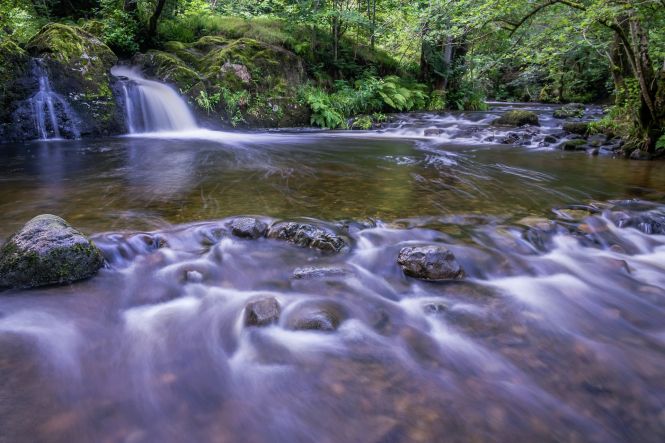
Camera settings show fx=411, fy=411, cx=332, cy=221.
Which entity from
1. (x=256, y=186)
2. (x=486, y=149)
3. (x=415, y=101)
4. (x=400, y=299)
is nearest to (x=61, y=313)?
(x=400, y=299)

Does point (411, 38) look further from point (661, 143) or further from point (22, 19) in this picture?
point (22, 19)

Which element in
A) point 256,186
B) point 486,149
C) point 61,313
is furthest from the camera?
point 486,149

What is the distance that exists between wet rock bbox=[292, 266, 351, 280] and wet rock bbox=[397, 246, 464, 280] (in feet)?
1.67

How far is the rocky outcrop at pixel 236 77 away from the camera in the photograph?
12.1 meters

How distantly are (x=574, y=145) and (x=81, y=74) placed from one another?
11.9m

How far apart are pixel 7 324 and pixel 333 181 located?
4.29m

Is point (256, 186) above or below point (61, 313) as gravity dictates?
above

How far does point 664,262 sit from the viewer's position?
3701mm

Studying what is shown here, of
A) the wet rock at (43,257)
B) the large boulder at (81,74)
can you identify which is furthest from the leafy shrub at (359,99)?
the wet rock at (43,257)

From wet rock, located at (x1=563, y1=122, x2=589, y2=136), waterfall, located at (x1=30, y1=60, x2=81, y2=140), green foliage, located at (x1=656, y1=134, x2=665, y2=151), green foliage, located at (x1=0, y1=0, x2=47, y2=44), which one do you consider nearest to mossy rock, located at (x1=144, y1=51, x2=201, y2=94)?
waterfall, located at (x1=30, y1=60, x2=81, y2=140)

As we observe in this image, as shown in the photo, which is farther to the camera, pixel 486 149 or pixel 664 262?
pixel 486 149

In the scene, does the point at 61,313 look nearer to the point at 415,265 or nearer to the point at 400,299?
the point at 400,299

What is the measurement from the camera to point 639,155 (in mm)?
7988

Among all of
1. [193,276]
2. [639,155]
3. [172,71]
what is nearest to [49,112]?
[172,71]
